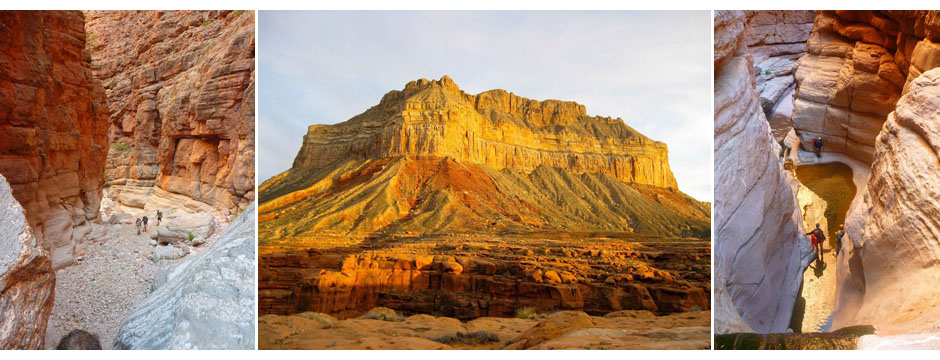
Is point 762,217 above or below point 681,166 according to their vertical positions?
below

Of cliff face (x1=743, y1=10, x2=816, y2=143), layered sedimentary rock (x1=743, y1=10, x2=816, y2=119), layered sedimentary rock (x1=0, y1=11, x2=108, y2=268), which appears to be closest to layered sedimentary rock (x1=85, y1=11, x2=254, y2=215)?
A: layered sedimentary rock (x1=0, y1=11, x2=108, y2=268)

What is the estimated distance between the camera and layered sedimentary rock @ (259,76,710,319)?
188 inches

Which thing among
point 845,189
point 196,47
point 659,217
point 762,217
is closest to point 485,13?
point 659,217

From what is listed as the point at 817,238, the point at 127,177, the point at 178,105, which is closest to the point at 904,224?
the point at 817,238

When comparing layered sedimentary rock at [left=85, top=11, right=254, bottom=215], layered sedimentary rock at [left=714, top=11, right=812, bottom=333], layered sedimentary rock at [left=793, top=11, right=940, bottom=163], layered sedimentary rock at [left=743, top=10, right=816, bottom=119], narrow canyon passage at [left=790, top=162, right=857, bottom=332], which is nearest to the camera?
layered sedimentary rock at [left=714, top=11, right=812, bottom=333]

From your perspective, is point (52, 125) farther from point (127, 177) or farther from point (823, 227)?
point (823, 227)

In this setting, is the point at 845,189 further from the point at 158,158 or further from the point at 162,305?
the point at 158,158

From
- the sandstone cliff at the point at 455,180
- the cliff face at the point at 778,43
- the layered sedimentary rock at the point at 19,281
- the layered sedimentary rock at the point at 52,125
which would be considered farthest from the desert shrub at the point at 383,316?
the cliff face at the point at 778,43

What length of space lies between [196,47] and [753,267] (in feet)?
63.1

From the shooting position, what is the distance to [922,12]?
7.15 metres

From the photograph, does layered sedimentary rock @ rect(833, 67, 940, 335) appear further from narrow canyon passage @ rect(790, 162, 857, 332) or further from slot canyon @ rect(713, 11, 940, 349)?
narrow canyon passage @ rect(790, 162, 857, 332)

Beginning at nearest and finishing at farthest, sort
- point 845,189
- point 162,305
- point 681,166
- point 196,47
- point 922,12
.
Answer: point 681,166 < point 162,305 < point 922,12 < point 845,189 < point 196,47

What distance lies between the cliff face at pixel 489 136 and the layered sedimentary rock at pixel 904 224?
2.92 metres

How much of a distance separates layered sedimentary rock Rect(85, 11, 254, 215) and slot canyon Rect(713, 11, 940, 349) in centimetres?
1338
